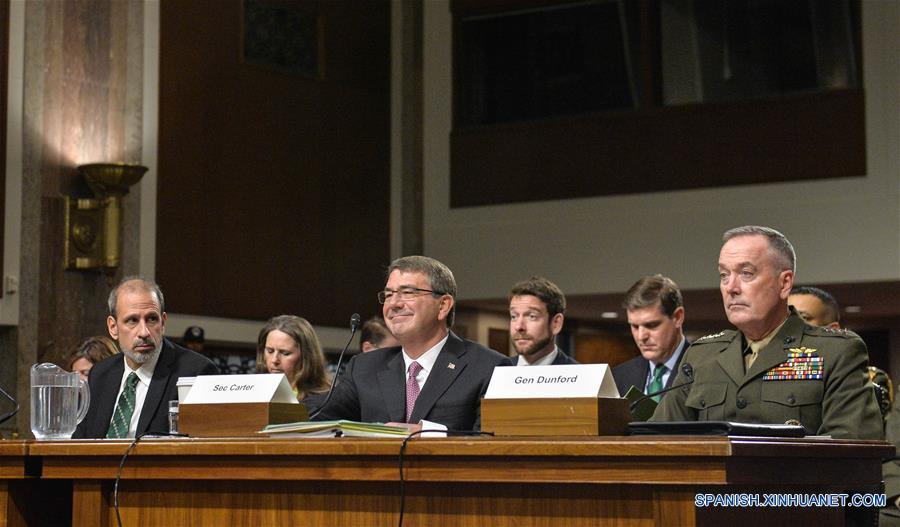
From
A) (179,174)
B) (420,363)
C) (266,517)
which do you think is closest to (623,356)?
(179,174)

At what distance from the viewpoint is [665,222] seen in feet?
35.4

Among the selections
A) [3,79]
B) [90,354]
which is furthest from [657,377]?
[3,79]

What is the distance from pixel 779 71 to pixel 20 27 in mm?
5704

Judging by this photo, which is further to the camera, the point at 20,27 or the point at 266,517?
the point at 20,27

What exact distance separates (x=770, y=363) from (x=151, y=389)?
211 cm

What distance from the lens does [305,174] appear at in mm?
11117

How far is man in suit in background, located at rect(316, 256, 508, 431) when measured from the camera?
13.7ft

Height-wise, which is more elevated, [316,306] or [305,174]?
[305,174]

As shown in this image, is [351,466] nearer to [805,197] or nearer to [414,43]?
[805,197]

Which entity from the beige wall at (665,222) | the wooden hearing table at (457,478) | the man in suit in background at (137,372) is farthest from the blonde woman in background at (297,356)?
the beige wall at (665,222)

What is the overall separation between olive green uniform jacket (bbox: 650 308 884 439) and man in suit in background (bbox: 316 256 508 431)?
0.67 meters

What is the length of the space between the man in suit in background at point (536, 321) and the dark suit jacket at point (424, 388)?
1363mm

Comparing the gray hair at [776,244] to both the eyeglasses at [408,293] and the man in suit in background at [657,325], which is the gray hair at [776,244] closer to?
the eyeglasses at [408,293]

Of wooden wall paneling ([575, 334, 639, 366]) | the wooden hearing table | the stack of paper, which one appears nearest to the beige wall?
wooden wall paneling ([575, 334, 639, 366])
